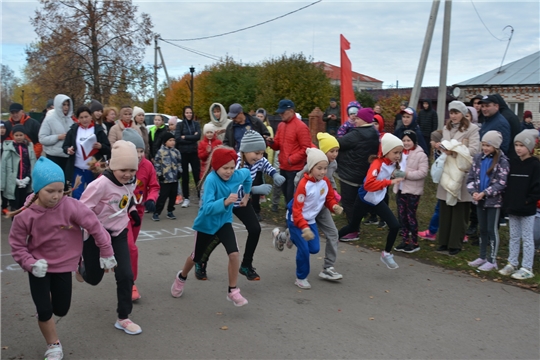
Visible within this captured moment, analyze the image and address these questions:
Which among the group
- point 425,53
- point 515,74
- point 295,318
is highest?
point 515,74

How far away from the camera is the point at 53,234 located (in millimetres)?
4094

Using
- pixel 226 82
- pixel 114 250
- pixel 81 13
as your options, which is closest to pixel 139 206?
pixel 114 250

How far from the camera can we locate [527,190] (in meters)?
6.43

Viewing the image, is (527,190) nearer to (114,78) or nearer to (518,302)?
(518,302)

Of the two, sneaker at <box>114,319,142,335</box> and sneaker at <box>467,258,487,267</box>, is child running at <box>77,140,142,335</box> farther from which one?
sneaker at <box>467,258,487,267</box>

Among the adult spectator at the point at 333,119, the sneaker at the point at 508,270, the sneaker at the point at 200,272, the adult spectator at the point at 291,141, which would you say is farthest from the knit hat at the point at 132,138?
the adult spectator at the point at 333,119

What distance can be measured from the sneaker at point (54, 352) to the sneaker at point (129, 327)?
0.64 metres

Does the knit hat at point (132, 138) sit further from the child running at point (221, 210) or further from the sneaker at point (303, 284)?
the sneaker at point (303, 284)

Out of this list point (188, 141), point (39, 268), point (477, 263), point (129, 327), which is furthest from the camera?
point (188, 141)

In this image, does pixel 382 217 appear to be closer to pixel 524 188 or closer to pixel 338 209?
pixel 338 209

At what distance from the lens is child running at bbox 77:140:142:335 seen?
471 centimetres

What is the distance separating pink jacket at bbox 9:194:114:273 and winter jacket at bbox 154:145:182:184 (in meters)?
5.81

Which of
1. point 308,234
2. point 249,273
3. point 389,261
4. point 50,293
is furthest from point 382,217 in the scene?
point 50,293

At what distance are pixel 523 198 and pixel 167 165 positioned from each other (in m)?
6.20
